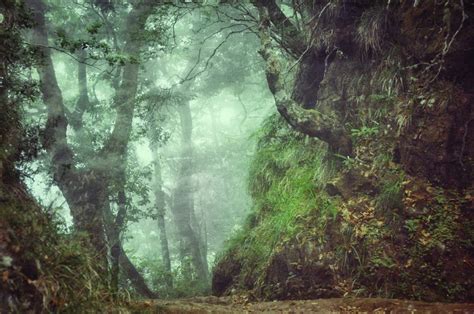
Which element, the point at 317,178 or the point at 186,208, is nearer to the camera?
the point at 317,178

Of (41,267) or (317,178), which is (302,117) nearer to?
(317,178)

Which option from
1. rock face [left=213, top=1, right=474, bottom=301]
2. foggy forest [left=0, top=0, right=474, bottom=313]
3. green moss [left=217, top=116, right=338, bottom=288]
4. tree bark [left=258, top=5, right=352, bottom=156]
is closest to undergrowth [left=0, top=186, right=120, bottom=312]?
foggy forest [left=0, top=0, right=474, bottom=313]

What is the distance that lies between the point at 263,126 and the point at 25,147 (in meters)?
6.32

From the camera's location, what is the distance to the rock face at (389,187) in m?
5.71

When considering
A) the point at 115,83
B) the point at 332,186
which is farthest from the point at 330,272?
the point at 115,83

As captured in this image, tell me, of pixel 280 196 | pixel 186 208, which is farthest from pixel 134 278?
pixel 186 208

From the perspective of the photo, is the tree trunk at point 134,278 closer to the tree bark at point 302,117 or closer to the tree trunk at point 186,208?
the tree trunk at point 186,208

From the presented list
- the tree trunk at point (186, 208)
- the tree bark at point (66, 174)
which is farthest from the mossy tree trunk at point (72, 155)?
the tree trunk at point (186, 208)

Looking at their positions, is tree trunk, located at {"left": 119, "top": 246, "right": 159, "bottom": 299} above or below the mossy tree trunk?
below

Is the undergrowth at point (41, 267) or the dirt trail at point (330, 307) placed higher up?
the undergrowth at point (41, 267)

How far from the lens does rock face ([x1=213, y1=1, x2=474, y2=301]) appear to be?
18.7ft

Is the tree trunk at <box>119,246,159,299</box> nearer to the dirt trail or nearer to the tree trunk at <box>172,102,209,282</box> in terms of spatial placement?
the tree trunk at <box>172,102,209,282</box>

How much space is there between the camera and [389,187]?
6.61 meters

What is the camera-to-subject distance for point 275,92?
7.68 m
